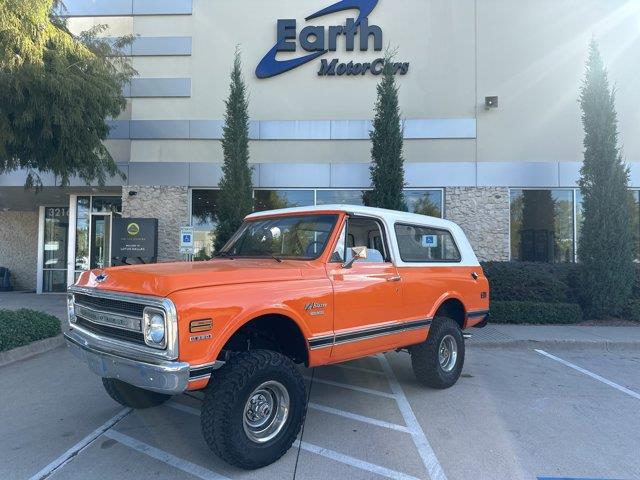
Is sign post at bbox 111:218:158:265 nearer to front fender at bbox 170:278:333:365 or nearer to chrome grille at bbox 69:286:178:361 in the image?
chrome grille at bbox 69:286:178:361

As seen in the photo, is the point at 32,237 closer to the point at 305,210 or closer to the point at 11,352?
the point at 11,352

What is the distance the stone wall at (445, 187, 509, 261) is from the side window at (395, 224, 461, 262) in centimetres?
672

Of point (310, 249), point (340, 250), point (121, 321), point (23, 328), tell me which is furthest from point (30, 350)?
point (340, 250)

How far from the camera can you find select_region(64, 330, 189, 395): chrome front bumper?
3.06 meters

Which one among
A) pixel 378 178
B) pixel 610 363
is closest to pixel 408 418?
pixel 610 363

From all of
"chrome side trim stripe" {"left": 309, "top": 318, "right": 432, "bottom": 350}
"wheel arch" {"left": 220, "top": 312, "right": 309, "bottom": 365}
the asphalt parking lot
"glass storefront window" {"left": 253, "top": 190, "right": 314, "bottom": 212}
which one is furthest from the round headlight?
→ "glass storefront window" {"left": 253, "top": 190, "right": 314, "bottom": 212}

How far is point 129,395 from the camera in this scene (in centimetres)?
452

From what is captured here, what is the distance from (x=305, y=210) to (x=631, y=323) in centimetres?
899

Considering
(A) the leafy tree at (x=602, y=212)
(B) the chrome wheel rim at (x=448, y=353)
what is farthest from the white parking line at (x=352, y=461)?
(A) the leafy tree at (x=602, y=212)

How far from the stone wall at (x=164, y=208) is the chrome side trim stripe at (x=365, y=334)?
9.16m

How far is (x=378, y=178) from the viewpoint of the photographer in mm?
11250

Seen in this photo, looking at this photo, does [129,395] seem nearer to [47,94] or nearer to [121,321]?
[121,321]

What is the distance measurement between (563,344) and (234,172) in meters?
8.12

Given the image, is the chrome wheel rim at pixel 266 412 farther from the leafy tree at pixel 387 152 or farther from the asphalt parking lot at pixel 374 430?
the leafy tree at pixel 387 152
